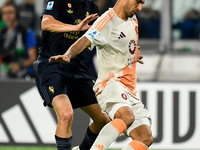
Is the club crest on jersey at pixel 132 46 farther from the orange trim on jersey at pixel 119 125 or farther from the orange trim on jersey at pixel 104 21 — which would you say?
the orange trim on jersey at pixel 119 125

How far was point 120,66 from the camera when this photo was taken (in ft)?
14.0

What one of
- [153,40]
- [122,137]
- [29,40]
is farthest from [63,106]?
[153,40]

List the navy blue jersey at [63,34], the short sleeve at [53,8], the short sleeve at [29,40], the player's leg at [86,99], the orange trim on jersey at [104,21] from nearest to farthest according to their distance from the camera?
1. the orange trim on jersey at [104,21]
2. the short sleeve at [53,8]
3. the navy blue jersey at [63,34]
4. the player's leg at [86,99]
5. the short sleeve at [29,40]

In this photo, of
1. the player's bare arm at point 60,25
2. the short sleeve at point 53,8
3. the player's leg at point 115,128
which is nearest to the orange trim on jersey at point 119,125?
the player's leg at point 115,128

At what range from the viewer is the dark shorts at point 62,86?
457 centimetres

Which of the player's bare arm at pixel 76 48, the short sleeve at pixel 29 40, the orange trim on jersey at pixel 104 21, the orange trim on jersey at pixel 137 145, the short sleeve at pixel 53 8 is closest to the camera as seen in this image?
the player's bare arm at pixel 76 48

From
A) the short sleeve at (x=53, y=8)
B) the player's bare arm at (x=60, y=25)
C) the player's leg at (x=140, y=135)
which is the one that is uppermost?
the short sleeve at (x=53, y=8)

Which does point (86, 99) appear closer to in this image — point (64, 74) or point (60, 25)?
point (64, 74)

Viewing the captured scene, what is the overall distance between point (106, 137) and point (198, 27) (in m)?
5.72

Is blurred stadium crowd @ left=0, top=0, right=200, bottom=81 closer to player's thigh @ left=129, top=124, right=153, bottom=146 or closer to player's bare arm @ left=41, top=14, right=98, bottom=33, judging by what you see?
player's bare arm @ left=41, top=14, right=98, bottom=33

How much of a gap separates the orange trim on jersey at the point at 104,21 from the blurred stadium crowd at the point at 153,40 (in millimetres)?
2837

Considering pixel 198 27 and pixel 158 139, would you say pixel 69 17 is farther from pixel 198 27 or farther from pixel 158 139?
pixel 198 27

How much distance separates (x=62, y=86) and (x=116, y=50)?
74cm

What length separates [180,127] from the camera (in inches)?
264
